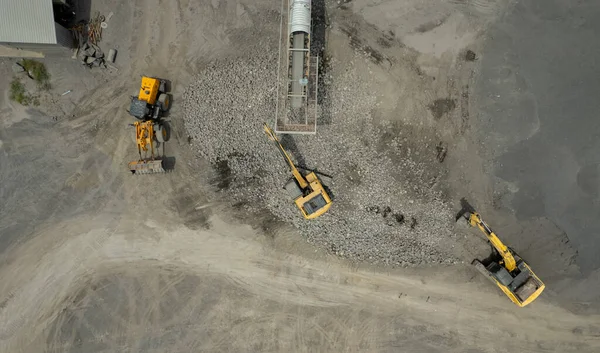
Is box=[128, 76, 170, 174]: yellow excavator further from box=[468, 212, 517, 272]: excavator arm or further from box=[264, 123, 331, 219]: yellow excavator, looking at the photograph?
box=[468, 212, 517, 272]: excavator arm

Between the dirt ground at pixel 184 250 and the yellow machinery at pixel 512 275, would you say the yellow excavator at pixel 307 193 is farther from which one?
the yellow machinery at pixel 512 275

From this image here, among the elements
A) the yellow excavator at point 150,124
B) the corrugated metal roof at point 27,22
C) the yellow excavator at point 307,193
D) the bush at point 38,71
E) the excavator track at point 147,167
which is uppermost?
the corrugated metal roof at point 27,22

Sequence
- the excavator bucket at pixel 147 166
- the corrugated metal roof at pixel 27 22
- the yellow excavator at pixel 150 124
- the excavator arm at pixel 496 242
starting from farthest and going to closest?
the excavator bucket at pixel 147 166, the yellow excavator at pixel 150 124, the excavator arm at pixel 496 242, the corrugated metal roof at pixel 27 22

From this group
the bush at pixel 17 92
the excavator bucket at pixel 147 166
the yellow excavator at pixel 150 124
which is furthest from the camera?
the bush at pixel 17 92

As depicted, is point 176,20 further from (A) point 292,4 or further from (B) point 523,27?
(B) point 523,27

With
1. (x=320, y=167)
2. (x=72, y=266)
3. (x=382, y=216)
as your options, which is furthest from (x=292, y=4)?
(x=72, y=266)

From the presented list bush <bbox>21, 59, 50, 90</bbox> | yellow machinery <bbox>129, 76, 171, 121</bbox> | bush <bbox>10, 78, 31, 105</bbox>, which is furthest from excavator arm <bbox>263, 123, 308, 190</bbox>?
bush <bbox>10, 78, 31, 105</bbox>

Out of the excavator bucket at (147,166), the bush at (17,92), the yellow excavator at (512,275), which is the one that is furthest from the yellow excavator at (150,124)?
the yellow excavator at (512,275)
